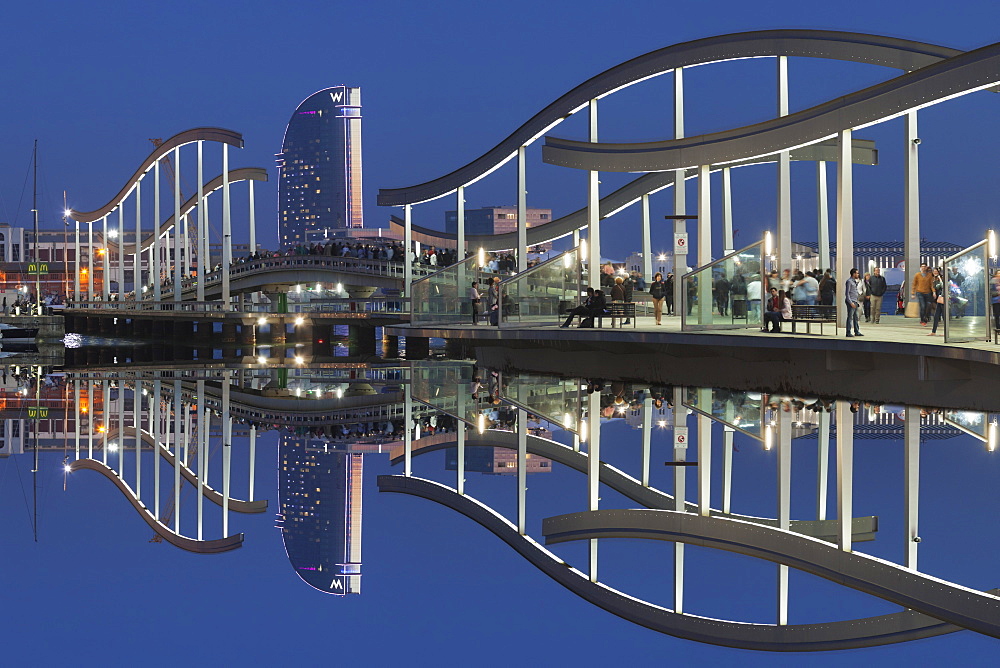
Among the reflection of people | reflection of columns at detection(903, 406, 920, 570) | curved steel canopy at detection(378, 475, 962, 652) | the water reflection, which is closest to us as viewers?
curved steel canopy at detection(378, 475, 962, 652)

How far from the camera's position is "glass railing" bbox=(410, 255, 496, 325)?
32.1 metres

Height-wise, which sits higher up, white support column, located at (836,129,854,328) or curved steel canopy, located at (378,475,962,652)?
white support column, located at (836,129,854,328)

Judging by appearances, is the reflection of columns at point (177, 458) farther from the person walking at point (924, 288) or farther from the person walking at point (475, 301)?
the person walking at point (924, 288)

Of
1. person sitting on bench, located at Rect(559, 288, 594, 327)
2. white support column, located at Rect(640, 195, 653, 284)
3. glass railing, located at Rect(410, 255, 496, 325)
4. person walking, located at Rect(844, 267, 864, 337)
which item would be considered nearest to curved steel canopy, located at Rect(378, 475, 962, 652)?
person walking, located at Rect(844, 267, 864, 337)

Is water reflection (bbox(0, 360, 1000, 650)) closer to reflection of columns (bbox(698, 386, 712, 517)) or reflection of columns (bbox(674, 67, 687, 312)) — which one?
reflection of columns (bbox(698, 386, 712, 517))

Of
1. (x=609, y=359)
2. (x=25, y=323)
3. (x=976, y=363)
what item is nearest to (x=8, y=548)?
(x=976, y=363)

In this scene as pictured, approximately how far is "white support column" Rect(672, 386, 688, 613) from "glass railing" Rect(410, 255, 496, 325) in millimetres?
13171

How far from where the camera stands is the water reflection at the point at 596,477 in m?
6.98

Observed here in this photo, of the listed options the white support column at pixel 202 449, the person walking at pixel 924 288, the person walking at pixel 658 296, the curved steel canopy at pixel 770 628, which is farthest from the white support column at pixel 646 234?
the curved steel canopy at pixel 770 628

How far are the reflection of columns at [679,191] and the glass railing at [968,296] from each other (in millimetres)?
7076

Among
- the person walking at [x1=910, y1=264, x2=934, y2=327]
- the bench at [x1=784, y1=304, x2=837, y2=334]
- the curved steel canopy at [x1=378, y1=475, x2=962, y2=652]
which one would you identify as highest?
the person walking at [x1=910, y1=264, x2=934, y2=327]

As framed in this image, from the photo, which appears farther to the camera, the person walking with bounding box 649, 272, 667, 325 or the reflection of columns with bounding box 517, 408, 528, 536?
the person walking with bounding box 649, 272, 667, 325

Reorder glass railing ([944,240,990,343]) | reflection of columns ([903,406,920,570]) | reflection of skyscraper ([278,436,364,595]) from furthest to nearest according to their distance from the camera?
A: glass railing ([944,240,990,343])
reflection of columns ([903,406,920,570])
reflection of skyscraper ([278,436,364,595])

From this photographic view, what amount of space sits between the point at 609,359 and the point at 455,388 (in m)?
3.80
